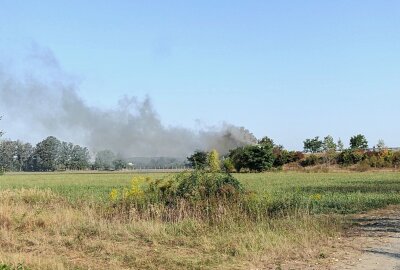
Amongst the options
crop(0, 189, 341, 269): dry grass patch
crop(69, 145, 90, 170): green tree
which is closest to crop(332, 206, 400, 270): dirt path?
crop(0, 189, 341, 269): dry grass patch

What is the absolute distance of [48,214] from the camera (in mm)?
15125

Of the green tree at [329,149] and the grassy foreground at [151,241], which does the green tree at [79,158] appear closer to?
the green tree at [329,149]

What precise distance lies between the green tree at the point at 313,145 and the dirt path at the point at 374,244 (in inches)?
3910

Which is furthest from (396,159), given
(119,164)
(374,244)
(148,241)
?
(148,241)

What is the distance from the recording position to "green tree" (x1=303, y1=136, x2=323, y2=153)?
114 m

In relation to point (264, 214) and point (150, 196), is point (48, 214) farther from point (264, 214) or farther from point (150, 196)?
point (264, 214)

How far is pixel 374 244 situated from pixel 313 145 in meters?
107

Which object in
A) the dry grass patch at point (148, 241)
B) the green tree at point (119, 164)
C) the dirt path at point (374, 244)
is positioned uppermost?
the green tree at point (119, 164)

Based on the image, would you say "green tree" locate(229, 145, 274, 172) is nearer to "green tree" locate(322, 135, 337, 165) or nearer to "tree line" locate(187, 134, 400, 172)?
"tree line" locate(187, 134, 400, 172)

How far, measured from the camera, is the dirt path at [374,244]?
Answer: 8.59 m

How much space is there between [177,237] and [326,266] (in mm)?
4081

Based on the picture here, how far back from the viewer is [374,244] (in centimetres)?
1070

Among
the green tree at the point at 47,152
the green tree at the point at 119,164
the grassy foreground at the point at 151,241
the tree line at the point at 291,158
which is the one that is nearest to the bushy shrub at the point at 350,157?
the tree line at the point at 291,158

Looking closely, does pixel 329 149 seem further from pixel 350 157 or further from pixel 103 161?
pixel 103 161
